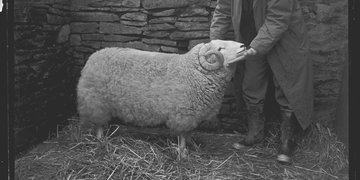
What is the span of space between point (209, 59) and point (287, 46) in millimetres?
833

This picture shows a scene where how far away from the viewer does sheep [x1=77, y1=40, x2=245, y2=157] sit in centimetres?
371

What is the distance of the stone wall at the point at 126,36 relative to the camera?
4.06 meters

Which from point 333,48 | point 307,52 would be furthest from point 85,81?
point 333,48

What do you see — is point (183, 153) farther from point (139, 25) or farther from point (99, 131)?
point (139, 25)

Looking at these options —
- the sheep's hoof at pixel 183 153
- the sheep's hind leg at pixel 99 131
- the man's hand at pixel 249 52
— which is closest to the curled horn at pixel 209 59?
the man's hand at pixel 249 52

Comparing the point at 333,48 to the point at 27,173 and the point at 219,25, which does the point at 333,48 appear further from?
the point at 27,173

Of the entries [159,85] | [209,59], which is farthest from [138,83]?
[209,59]

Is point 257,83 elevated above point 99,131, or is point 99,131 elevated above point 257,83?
point 257,83

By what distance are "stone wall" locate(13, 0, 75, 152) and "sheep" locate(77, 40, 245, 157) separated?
1.41 feet

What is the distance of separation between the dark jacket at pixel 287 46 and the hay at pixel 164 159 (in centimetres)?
43

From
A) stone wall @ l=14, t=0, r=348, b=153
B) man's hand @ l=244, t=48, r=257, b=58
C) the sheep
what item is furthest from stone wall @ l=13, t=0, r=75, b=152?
man's hand @ l=244, t=48, r=257, b=58

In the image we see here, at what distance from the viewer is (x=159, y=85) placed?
3.78 metres

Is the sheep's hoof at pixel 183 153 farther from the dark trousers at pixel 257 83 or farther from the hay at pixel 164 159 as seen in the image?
the dark trousers at pixel 257 83

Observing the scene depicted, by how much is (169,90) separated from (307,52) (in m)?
1.51
